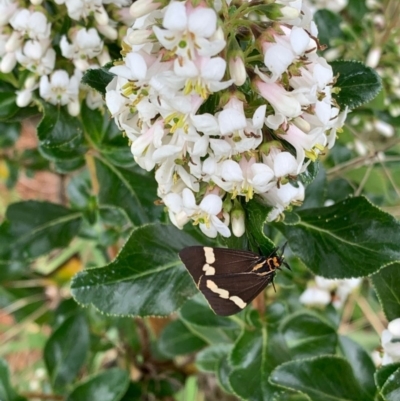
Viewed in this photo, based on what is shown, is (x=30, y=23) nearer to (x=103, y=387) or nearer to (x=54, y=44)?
(x=54, y=44)

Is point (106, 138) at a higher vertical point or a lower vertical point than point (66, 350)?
higher

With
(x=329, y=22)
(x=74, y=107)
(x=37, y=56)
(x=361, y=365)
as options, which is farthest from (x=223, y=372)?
(x=329, y=22)

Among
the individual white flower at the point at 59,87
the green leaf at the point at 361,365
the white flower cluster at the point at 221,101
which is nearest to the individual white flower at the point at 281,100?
the white flower cluster at the point at 221,101

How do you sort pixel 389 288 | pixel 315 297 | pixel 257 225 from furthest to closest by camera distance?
pixel 315 297 < pixel 389 288 < pixel 257 225

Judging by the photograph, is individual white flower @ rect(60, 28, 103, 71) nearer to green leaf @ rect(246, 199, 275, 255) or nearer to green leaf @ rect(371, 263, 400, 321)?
green leaf @ rect(246, 199, 275, 255)

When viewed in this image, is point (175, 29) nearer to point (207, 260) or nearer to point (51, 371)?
point (207, 260)

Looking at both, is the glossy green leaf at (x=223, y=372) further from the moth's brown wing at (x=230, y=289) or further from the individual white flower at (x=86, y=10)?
the individual white flower at (x=86, y=10)

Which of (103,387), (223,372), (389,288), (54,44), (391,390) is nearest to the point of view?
(391,390)
